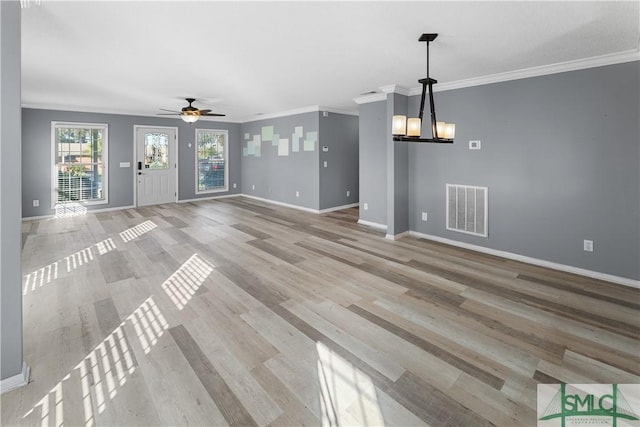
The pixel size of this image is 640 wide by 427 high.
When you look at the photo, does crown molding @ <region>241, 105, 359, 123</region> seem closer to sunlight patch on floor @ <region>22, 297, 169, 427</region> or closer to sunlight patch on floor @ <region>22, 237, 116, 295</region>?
sunlight patch on floor @ <region>22, 237, 116, 295</region>

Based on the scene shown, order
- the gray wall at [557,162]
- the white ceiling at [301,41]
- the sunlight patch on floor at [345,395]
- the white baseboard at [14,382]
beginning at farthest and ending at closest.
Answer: the gray wall at [557,162], the white ceiling at [301,41], the white baseboard at [14,382], the sunlight patch on floor at [345,395]

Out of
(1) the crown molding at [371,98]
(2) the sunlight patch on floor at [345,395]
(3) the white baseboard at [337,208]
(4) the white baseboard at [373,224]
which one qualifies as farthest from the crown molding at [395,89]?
(2) the sunlight patch on floor at [345,395]

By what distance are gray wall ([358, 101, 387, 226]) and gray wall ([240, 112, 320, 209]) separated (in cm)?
142

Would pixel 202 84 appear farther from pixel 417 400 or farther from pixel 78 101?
pixel 417 400

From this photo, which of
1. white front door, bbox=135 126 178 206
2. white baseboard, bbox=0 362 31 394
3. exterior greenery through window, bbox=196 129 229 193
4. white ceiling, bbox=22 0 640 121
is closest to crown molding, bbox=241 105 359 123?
exterior greenery through window, bbox=196 129 229 193

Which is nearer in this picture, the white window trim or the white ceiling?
the white ceiling

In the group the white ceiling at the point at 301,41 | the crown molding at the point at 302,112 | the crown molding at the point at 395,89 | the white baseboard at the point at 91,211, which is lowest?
the white baseboard at the point at 91,211

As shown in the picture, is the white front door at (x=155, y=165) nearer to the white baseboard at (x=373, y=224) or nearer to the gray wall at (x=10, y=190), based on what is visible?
the white baseboard at (x=373, y=224)

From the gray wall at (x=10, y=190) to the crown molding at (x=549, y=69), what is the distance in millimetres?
4681

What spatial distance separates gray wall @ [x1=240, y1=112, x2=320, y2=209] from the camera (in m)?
7.36

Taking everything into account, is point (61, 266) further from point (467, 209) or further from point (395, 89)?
point (467, 209)

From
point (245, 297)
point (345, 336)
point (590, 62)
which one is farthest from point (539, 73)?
point (245, 297)

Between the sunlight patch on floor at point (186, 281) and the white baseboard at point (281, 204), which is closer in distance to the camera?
the sunlight patch on floor at point (186, 281)

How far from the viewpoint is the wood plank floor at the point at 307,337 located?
69.2 inches
